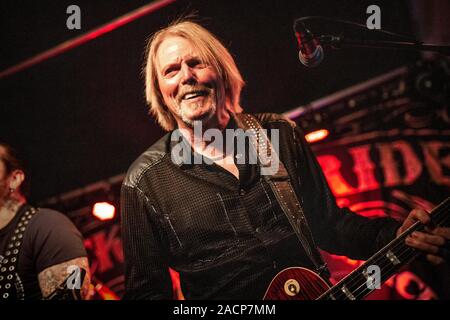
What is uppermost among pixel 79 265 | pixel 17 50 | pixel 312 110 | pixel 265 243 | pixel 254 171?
pixel 17 50

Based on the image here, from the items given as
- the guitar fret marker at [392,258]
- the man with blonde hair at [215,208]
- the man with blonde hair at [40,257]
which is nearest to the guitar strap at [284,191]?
the man with blonde hair at [215,208]

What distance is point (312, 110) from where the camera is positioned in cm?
244

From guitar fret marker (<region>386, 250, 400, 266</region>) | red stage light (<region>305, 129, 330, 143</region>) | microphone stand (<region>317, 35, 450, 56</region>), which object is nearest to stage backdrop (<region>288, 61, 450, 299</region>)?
red stage light (<region>305, 129, 330, 143</region>)

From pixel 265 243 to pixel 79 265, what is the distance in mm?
994

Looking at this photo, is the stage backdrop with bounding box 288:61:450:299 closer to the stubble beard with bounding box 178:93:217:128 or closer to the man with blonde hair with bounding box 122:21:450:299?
the man with blonde hair with bounding box 122:21:450:299

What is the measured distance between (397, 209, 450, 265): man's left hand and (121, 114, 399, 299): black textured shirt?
4.7 inches

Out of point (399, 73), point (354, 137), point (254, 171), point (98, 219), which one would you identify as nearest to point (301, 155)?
point (254, 171)

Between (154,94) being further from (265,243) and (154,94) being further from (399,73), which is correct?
(399,73)

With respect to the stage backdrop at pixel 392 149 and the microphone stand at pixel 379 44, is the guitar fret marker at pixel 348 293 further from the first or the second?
the microphone stand at pixel 379 44

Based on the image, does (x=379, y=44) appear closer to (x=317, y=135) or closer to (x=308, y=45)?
(x=308, y=45)

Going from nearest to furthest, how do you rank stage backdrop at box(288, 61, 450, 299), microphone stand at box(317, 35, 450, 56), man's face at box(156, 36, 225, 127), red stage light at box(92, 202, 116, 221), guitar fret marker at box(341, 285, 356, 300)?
microphone stand at box(317, 35, 450, 56) → guitar fret marker at box(341, 285, 356, 300) → man's face at box(156, 36, 225, 127) → stage backdrop at box(288, 61, 450, 299) → red stage light at box(92, 202, 116, 221)

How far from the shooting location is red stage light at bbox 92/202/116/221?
250 centimetres

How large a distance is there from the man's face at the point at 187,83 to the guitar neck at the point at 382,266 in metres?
1.02

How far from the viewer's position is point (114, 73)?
251 cm
